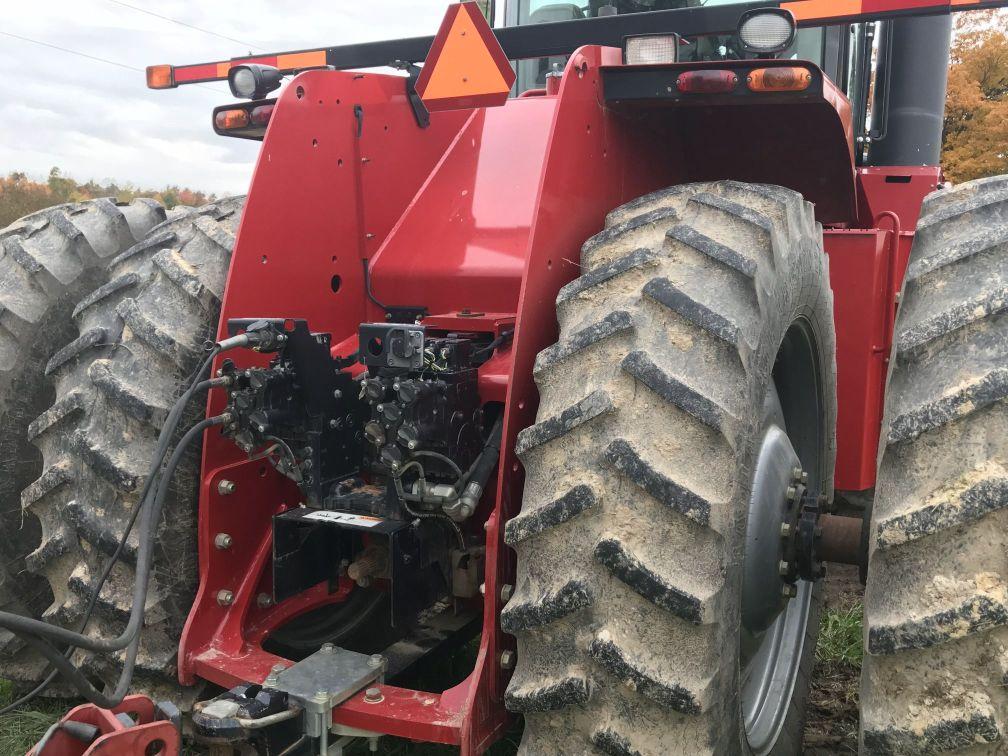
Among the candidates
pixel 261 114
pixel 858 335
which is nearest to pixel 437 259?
pixel 261 114

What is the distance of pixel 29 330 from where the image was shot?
308 centimetres

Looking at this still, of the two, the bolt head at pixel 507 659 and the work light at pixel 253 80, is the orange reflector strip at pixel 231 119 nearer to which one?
the work light at pixel 253 80

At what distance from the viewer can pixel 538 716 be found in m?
1.88

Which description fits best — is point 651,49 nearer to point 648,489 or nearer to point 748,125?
point 748,125

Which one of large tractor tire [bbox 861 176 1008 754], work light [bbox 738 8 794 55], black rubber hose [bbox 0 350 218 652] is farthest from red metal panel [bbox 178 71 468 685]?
large tractor tire [bbox 861 176 1008 754]

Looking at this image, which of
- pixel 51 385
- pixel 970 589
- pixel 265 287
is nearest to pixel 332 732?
pixel 265 287

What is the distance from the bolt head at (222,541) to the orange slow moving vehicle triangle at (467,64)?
1365 mm

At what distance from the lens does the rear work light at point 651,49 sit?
2332 millimetres

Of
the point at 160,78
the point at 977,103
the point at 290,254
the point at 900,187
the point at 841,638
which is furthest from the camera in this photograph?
the point at 977,103

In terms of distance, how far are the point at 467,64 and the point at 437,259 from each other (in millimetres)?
626

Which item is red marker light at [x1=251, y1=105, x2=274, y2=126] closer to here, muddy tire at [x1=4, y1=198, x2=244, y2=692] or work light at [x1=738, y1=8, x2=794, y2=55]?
muddy tire at [x1=4, y1=198, x2=244, y2=692]

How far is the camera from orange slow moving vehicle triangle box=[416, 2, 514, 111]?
2.53m

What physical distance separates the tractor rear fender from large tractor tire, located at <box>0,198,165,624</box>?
6.40 ft

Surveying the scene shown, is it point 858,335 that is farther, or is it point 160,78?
point 160,78
